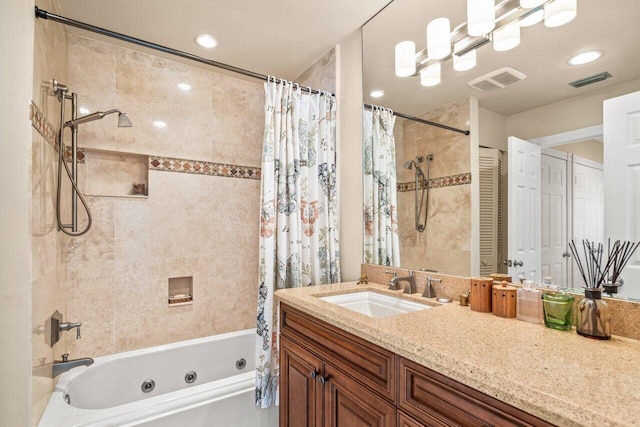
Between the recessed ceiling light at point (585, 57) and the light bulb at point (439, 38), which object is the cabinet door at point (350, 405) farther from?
the light bulb at point (439, 38)

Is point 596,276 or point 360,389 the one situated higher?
point 596,276

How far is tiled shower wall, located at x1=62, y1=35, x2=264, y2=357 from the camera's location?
1978 mm

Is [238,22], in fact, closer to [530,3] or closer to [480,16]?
[480,16]

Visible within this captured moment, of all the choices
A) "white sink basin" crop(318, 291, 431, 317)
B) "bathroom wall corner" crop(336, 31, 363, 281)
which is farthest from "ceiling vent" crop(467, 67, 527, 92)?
"white sink basin" crop(318, 291, 431, 317)

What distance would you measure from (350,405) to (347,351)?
180mm

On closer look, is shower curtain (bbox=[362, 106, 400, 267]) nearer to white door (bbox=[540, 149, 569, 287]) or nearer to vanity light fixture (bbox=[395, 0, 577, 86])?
vanity light fixture (bbox=[395, 0, 577, 86])

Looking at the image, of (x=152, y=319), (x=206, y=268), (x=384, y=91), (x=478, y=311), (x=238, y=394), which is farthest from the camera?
(x=206, y=268)

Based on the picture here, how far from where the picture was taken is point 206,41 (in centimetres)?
202

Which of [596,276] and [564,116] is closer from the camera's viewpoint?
[596,276]

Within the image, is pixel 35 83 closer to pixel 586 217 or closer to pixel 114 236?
pixel 114 236

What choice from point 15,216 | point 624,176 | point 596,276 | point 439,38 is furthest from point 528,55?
point 15,216

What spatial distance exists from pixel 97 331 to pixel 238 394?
108 centimetres

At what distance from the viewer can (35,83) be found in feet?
4.16

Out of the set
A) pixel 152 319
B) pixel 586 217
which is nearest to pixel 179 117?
pixel 152 319
